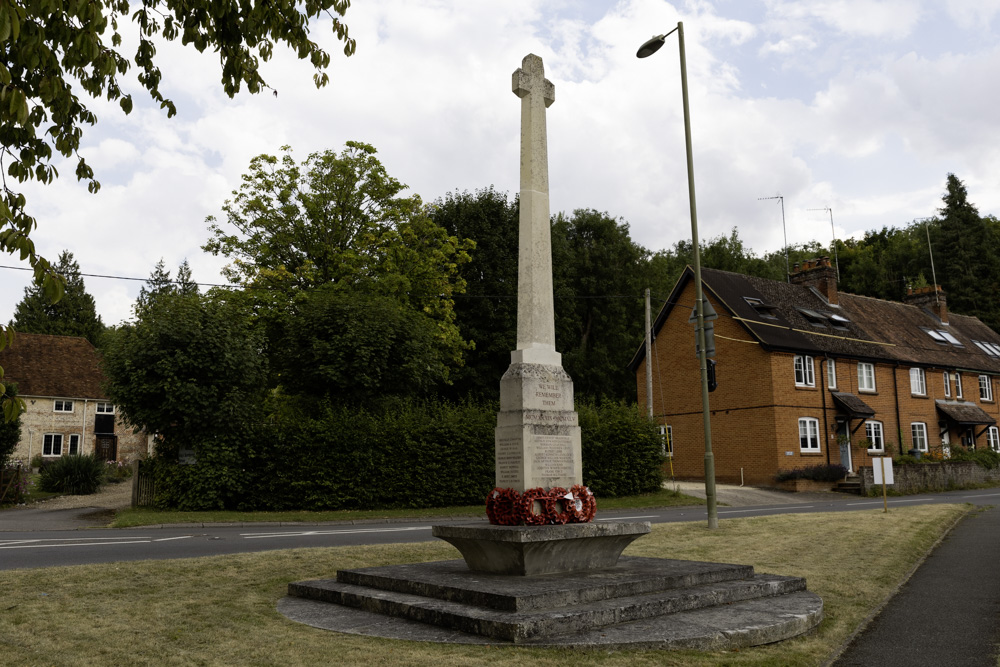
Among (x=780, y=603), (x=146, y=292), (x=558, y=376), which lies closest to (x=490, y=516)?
(x=558, y=376)

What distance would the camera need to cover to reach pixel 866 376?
3806cm

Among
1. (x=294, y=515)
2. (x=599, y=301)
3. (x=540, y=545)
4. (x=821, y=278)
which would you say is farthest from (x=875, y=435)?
(x=540, y=545)

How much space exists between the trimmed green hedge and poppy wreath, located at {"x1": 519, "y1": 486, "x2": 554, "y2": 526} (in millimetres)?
14840

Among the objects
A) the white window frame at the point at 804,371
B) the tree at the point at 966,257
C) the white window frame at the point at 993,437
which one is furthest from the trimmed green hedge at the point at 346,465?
the tree at the point at 966,257

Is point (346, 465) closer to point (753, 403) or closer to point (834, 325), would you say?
point (753, 403)

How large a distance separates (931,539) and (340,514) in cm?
1436

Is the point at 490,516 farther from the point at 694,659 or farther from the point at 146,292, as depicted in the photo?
the point at 146,292

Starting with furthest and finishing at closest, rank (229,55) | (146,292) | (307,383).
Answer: (146,292) < (307,383) < (229,55)

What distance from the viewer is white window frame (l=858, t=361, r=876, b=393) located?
37719 mm

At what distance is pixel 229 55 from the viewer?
6543 millimetres

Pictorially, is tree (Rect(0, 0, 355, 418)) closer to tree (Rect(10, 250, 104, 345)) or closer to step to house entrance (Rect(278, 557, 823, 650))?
step to house entrance (Rect(278, 557, 823, 650))

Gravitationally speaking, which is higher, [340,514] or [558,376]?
[558,376]

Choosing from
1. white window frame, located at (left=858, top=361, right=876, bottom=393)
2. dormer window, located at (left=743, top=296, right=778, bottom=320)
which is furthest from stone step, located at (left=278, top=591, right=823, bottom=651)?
white window frame, located at (left=858, top=361, right=876, bottom=393)

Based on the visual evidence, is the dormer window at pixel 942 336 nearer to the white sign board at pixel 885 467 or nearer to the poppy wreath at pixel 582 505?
the white sign board at pixel 885 467
